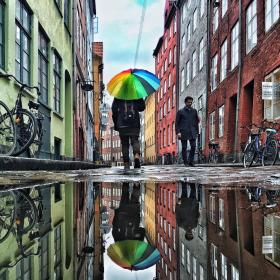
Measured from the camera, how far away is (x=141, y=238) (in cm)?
161

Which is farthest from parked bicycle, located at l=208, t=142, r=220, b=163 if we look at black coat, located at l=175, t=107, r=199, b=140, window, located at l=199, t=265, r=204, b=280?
window, located at l=199, t=265, r=204, b=280

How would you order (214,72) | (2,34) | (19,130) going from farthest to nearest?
(214,72) < (2,34) < (19,130)

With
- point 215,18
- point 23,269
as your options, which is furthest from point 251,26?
point 23,269

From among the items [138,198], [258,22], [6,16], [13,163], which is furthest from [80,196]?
[258,22]

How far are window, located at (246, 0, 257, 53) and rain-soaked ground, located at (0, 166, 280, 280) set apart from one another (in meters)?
14.0

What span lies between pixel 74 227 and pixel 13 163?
4.30 metres

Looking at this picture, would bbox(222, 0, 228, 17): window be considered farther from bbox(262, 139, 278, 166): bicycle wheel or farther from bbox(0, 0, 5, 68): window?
bbox(0, 0, 5, 68): window

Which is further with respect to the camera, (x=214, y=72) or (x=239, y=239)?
(x=214, y=72)

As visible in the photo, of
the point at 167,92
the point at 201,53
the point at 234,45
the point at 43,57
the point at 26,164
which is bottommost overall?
the point at 26,164

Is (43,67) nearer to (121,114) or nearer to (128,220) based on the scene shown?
(121,114)

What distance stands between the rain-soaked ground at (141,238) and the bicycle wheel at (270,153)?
7.24 metres

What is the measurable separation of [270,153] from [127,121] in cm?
388

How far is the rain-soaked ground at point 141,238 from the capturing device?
1138mm

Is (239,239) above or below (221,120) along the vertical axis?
below
